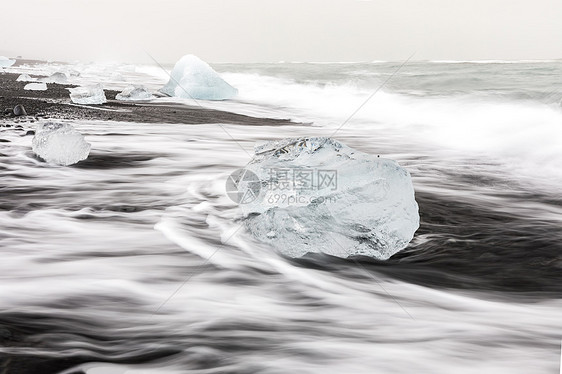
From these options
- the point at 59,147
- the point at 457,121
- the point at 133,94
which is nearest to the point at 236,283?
the point at 59,147

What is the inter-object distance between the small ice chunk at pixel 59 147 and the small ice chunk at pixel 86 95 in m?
6.49

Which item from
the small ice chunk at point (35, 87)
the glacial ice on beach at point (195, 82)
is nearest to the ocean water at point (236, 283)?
the small ice chunk at point (35, 87)

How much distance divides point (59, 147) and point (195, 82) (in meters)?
11.4

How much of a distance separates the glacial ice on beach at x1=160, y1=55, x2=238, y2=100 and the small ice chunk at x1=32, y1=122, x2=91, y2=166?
35.6ft

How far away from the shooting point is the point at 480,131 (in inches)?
400

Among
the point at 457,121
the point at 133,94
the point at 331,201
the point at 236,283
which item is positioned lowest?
the point at 236,283

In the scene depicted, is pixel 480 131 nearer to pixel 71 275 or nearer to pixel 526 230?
pixel 526 230

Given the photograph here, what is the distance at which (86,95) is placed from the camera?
11555 millimetres

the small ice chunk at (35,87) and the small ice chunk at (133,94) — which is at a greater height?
the small ice chunk at (35,87)

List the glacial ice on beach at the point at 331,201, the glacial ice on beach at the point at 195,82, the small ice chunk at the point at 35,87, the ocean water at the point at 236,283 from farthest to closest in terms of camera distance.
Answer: the glacial ice on beach at the point at 195,82, the small ice chunk at the point at 35,87, the glacial ice on beach at the point at 331,201, the ocean water at the point at 236,283

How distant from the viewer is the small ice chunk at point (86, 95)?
1143 centimetres

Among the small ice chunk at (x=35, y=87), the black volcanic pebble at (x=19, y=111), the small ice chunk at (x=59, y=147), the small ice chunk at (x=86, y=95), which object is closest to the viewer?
the small ice chunk at (x=59, y=147)

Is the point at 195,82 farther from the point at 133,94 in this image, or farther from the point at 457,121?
the point at 457,121

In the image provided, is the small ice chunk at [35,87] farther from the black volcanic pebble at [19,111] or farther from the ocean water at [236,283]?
the ocean water at [236,283]
